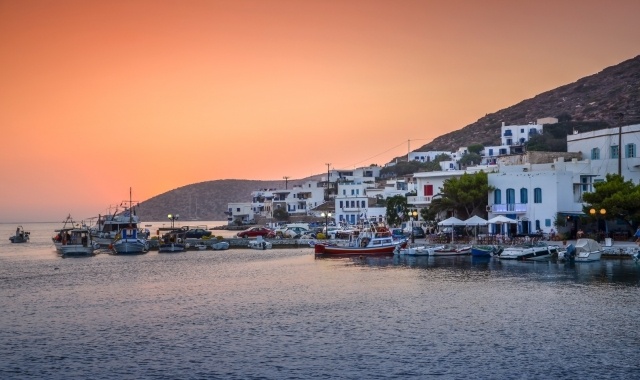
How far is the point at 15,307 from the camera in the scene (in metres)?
42.7

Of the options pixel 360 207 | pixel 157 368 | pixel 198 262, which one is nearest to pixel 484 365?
pixel 157 368

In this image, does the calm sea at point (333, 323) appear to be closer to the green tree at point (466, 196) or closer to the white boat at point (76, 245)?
the green tree at point (466, 196)

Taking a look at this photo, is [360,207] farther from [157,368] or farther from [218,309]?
[157,368]

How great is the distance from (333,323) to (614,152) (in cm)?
5508

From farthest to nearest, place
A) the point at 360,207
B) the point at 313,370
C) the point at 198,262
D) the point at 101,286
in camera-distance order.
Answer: the point at 360,207 → the point at 198,262 → the point at 101,286 → the point at 313,370

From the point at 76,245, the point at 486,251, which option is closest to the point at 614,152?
the point at 486,251

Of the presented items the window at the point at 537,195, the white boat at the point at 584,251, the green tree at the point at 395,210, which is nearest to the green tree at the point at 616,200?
the white boat at the point at 584,251

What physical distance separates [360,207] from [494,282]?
69.1 meters

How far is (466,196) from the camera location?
7256cm

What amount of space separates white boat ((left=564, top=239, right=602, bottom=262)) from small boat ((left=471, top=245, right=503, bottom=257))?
6490 mm

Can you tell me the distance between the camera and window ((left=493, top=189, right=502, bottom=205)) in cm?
7250

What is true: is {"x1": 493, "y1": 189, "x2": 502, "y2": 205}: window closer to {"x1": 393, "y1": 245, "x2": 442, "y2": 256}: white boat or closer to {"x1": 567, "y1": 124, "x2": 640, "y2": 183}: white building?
{"x1": 393, "y1": 245, "x2": 442, "y2": 256}: white boat

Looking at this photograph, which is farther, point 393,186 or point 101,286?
point 393,186

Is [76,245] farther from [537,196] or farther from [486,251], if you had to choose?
[537,196]
